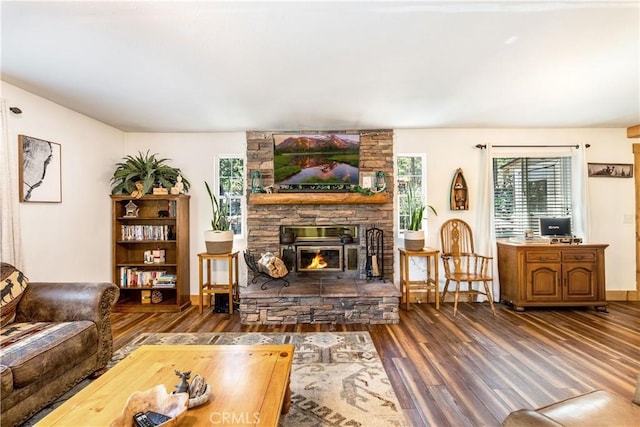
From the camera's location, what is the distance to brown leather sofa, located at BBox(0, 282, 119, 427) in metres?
1.65

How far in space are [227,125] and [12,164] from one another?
2143 millimetres

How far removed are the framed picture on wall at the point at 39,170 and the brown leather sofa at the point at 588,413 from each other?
4.01 meters

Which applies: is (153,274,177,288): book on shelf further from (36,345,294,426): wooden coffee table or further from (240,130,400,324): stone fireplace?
(36,345,294,426): wooden coffee table

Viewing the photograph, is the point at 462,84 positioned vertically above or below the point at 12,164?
above

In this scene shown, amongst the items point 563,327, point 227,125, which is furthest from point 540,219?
point 227,125

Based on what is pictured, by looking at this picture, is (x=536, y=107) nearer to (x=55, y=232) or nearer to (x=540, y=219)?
(x=540, y=219)

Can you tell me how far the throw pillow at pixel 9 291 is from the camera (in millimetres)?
2109

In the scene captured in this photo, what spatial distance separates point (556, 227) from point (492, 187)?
3.14ft

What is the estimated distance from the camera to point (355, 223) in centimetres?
417

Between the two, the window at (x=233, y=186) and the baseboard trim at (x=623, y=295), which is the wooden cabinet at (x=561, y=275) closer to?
the baseboard trim at (x=623, y=295)

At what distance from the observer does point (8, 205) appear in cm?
250

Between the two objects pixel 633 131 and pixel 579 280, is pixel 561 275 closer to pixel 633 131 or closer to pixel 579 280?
pixel 579 280

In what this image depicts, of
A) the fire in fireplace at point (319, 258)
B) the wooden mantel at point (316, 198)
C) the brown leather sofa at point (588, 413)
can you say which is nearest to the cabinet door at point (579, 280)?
the wooden mantel at point (316, 198)

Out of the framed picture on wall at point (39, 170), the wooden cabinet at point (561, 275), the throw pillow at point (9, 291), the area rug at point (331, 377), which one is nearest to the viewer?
the area rug at point (331, 377)
